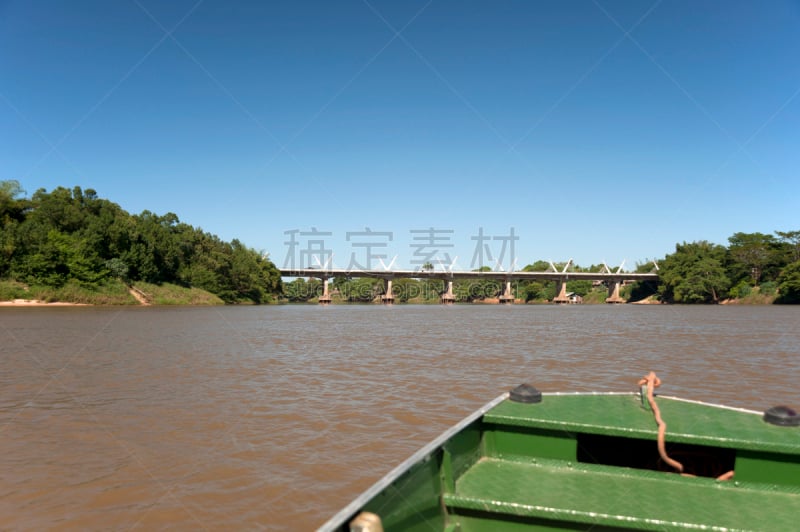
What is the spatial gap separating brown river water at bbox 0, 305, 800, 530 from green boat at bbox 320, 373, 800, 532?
2.00 meters

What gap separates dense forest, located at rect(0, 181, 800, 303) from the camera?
5331 centimetres

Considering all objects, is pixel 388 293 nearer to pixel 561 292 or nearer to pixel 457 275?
pixel 457 275

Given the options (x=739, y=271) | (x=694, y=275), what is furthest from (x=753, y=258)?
(x=694, y=275)

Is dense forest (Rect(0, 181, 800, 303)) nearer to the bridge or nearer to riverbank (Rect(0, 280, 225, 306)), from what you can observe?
riverbank (Rect(0, 280, 225, 306))

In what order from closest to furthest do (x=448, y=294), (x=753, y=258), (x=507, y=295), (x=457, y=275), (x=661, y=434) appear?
(x=661, y=434)
(x=753, y=258)
(x=457, y=275)
(x=448, y=294)
(x=507, y=295)

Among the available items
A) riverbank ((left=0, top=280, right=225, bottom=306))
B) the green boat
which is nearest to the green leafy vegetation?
riverbank ((left=0, top=280, right=225, bottom=306))

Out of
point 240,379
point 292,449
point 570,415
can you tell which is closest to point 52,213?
point 240,379

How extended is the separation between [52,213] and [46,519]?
67.2 metres

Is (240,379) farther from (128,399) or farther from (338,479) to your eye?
(338,479)

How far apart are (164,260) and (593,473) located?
237 ft

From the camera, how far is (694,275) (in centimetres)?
9188

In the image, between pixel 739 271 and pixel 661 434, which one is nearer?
pixel 661 434

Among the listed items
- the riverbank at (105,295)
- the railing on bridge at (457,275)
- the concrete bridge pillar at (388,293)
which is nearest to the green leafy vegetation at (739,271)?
the railing on bridge at (457,275)

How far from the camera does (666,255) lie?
107 meters
